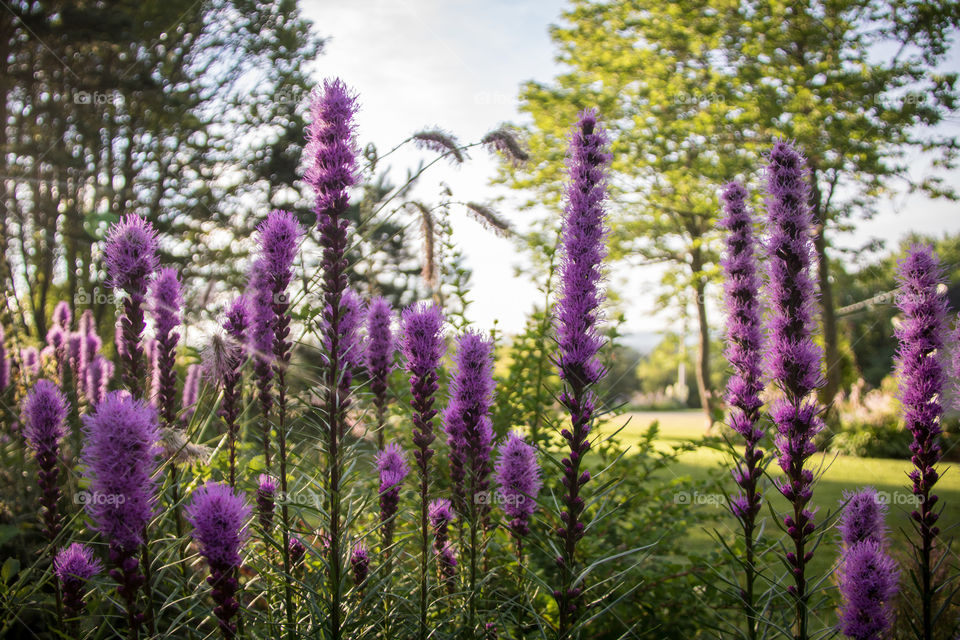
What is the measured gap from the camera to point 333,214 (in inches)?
93.8

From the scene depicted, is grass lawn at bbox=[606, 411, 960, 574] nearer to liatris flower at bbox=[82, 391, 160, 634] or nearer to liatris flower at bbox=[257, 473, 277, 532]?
liatris flower at bbox=[257, 473, 277, 532]

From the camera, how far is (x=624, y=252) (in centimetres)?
1948

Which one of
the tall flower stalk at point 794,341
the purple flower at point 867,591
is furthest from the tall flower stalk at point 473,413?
the purple flower at point 867,591

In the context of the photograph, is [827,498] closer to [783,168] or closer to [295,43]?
[783,168]

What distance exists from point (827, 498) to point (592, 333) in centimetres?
924

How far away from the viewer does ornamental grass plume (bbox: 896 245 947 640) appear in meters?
2.57

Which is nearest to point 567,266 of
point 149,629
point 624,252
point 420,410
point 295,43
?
point 420,410

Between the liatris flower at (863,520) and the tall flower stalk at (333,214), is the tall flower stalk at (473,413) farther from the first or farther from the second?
the liatris flower at (863,520)

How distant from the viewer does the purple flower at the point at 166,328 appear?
8.95 feet

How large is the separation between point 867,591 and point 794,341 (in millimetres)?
1101

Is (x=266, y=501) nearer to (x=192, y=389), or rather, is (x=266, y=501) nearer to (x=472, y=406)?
(x=472, y=406)

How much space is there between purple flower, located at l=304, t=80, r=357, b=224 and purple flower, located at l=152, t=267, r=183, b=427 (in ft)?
3.12

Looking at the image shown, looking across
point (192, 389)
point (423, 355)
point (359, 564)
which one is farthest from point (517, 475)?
point (192, 389)

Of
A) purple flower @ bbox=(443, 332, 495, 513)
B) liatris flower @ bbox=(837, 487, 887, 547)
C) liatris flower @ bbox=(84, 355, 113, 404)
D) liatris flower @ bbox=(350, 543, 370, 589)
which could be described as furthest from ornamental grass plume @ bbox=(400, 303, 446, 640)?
liatris flower @ bbox=(84, 355, 113, 404)
